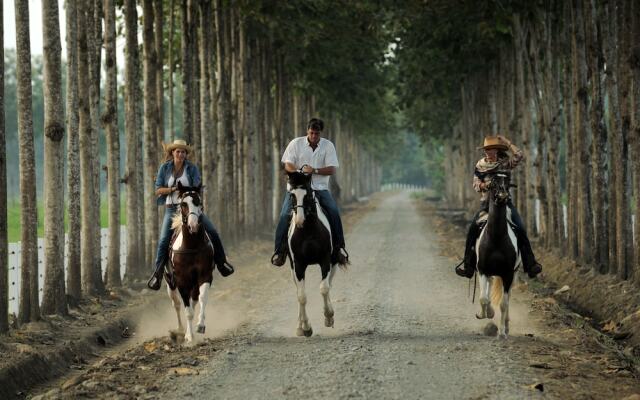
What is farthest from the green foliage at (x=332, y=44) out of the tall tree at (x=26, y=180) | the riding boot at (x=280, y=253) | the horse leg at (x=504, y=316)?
the horse leg at (x=504, y=316)

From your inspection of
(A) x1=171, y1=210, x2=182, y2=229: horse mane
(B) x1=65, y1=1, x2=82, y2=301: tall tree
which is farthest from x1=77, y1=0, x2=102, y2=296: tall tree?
(A) x1=171, y1=210, x2=182, y2=229: horse mane

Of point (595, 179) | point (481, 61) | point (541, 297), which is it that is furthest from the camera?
point (481, 61)

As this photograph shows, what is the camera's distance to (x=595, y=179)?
19234 millimetres

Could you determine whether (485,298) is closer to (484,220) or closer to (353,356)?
(484,220)

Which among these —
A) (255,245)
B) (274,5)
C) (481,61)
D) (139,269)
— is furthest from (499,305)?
(481,61)

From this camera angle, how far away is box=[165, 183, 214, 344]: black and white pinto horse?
480 inches

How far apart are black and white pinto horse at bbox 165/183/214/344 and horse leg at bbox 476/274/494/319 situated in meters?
3.55

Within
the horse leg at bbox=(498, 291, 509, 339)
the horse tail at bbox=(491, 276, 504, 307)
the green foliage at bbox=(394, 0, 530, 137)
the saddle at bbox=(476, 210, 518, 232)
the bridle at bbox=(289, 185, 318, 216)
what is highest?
the green foliage at bbox=(394, 0, 530, 137)

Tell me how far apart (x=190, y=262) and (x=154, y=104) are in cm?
979

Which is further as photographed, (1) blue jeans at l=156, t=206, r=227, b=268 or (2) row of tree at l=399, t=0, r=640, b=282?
(2) row of tree at l=399, t=0, r=640, b=282

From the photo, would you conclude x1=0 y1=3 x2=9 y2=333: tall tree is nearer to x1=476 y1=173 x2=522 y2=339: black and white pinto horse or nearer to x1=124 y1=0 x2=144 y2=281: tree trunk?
x1=476 y1=173 x2=522 y2=339: black and white pinto horse

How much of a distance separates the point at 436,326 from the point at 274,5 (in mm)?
14939

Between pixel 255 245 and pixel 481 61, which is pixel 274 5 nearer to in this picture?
pixel 255 245

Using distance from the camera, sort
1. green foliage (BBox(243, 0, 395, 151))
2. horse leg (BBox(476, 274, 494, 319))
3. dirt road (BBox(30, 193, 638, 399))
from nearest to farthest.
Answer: dirt road (BBox(30, 193, 638, 399)) → horse leg (BBox(476, 274, 494, 319)) → green foliage (BBox(243, 0, 395, 151))
